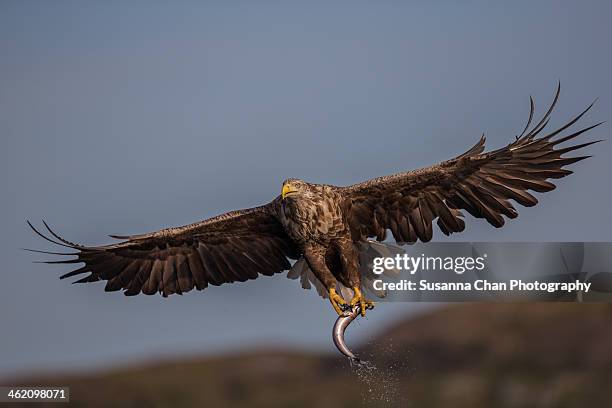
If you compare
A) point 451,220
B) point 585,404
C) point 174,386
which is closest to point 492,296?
point 451,220

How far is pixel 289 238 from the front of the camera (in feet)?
44.9

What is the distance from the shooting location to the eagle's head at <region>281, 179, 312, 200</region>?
1241cm

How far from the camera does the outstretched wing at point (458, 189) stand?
12.4m

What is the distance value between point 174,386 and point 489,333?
946cm

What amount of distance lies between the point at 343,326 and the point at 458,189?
5.74ft

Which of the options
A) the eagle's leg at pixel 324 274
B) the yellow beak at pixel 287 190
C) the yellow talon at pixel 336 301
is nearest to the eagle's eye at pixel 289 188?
the yellow beak at pixel 287 190

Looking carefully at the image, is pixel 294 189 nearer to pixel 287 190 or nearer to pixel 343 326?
pixel 287 190

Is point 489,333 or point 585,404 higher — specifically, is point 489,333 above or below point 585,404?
above

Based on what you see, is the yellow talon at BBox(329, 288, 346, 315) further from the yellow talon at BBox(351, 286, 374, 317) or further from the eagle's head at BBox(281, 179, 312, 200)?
the eagle's head at BBox(281, 179, 312, 200)

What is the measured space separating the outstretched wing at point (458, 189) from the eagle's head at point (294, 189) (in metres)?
0.43

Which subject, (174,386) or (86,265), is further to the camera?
(174,386)

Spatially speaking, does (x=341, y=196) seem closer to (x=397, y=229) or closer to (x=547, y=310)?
(x=397, y=229)

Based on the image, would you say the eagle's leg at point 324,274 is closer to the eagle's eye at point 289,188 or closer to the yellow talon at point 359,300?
the yellow talon at point 359,300

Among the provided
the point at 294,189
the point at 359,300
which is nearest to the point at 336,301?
the point at 359,300
